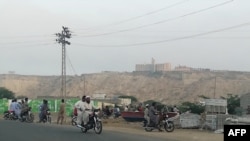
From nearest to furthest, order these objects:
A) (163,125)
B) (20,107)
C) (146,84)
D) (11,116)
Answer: (163,125), (20,107), (11,116), (146,84)

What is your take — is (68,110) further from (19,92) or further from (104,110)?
(19,92)

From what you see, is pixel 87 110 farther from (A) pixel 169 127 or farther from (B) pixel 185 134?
(A) pixel 169 127

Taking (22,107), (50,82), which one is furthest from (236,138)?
(50,82)

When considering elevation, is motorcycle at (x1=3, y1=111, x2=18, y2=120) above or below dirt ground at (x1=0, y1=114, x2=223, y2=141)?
below

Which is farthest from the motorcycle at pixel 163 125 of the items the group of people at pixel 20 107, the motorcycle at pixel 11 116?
the motorcycle at pixel 11 116

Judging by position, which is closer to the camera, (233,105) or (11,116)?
(11,116)

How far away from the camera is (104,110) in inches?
1735

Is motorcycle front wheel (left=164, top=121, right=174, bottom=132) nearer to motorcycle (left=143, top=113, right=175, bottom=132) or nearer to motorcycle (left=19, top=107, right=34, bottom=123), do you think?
motorcycle (left=143, top=113, right=175, bottom=132)

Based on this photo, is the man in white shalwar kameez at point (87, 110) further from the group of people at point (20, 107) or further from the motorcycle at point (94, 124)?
the group of people at point (20, 107)

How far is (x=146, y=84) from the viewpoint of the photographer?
137625 mm

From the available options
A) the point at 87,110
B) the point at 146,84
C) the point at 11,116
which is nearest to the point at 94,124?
the point at 87,110

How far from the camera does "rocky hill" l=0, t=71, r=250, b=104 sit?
123 meters

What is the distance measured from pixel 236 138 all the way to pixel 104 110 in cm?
3691

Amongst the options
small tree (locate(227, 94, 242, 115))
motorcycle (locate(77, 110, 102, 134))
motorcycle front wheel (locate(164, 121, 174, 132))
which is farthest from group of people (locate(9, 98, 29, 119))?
small tree (locate(227, 94, 242, 115))
